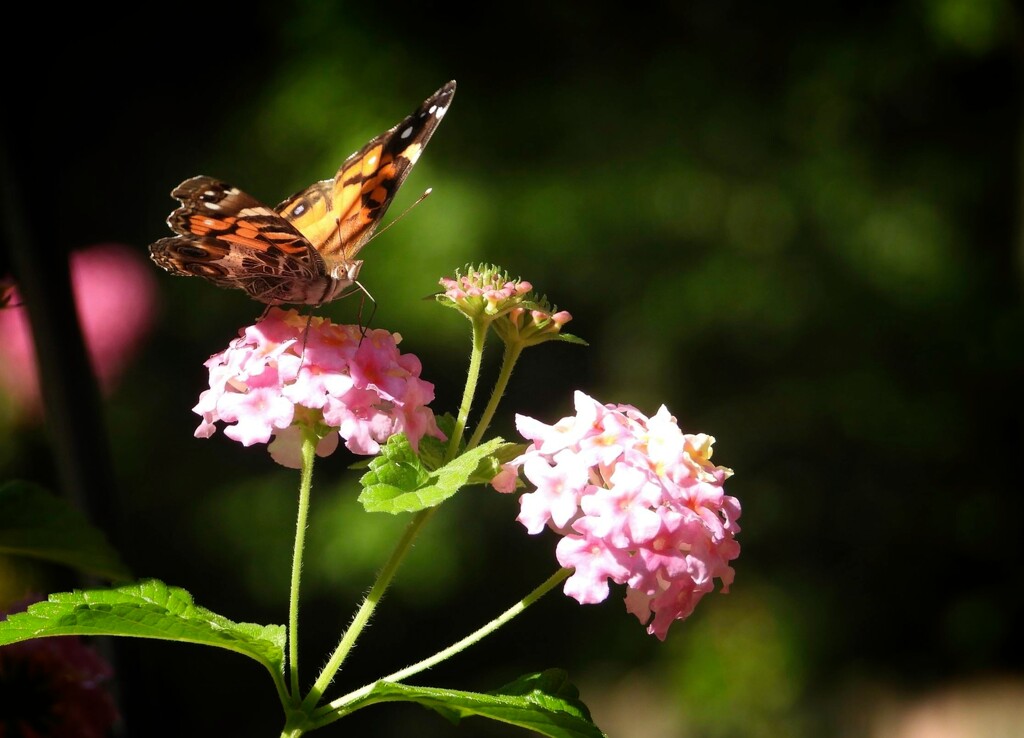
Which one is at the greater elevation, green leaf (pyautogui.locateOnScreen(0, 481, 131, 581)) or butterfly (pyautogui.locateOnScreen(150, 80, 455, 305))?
butterfly (pyautogui.locateOnScreen(150, 80, 455, 305))

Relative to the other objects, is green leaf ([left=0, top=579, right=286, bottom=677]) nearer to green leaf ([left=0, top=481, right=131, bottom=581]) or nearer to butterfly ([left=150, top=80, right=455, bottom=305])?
green leaf ([left=0, top=481, right=131, bottom=581])

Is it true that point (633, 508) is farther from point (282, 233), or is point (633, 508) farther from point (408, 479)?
point (282, 233)

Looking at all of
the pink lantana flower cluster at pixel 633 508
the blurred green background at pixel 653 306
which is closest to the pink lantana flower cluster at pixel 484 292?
the pink lantana flower cluster at pixel 633 508

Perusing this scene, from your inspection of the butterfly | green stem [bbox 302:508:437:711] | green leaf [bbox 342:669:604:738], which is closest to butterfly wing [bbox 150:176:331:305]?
the butterfly

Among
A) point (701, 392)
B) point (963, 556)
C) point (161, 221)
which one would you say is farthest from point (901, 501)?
point (161, 221)

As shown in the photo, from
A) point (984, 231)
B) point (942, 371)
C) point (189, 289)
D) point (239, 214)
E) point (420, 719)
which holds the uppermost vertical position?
point (239, 214)

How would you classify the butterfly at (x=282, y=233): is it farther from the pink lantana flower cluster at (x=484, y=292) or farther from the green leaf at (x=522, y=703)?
the green leaf at (x=522, y=703)

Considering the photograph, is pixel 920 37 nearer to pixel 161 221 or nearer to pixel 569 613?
pixel 569 613

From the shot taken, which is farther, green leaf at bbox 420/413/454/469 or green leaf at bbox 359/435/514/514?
green leaf at bbox 420/413/454/469
